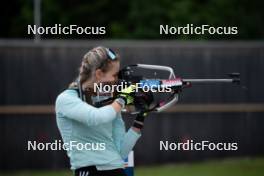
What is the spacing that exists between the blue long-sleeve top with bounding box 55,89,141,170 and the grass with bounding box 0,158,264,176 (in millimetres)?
7093

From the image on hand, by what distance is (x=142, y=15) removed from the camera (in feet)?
73.0

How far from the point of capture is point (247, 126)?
14.6 meters

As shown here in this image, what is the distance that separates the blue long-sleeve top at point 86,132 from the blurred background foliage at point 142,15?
15.6 meters

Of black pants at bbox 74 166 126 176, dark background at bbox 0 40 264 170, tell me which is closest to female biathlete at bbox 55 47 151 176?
black pants at bbox 74 166 126 176

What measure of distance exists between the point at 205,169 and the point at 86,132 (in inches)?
315

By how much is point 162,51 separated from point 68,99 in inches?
346

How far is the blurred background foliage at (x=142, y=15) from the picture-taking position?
21906 millimetres

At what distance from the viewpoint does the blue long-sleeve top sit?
536 cm

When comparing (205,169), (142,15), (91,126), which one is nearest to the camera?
(91,126)

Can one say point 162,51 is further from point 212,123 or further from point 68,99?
point 68,99

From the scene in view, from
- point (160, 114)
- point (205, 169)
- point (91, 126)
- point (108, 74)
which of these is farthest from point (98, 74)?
point (160, 114)

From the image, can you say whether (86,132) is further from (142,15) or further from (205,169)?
(142,15)

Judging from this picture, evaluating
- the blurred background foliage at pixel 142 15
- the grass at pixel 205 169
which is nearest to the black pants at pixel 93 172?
the grass at pixel 205 169

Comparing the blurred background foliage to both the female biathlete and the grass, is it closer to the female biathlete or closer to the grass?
the grass
